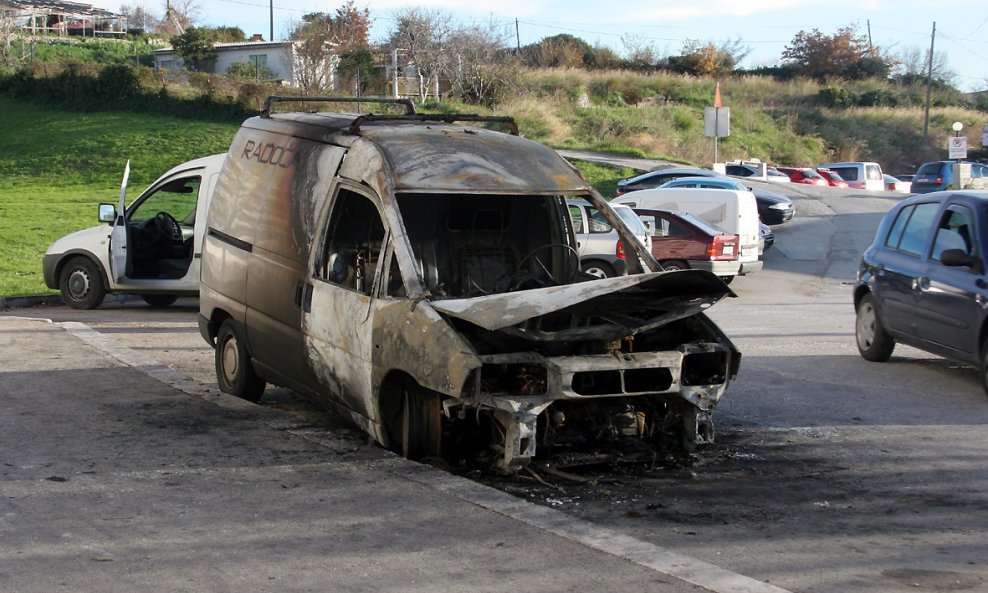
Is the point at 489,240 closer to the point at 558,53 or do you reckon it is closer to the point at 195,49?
the point at 195,49

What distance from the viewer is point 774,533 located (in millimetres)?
5930

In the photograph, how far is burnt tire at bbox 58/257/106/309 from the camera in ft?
53.5

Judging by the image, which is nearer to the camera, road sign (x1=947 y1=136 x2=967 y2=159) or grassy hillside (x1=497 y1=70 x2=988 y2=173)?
road sign (x1=947 y1=136 x2=967 y2=159)

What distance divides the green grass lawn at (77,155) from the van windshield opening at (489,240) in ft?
67.1

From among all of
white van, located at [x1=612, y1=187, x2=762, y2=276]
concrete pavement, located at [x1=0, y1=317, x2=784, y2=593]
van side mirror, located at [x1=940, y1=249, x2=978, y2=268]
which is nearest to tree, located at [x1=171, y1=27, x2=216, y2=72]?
white van, located at [x1=612, y1=187, x2=762, y2=276]

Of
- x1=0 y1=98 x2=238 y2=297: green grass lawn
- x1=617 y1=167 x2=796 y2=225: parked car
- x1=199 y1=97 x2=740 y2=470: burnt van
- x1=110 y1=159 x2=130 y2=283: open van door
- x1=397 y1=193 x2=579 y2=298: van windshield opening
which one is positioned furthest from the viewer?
x1=0 y1=98 x2=238 y2=297: green grass lawn

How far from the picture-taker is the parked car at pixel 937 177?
4019 cm

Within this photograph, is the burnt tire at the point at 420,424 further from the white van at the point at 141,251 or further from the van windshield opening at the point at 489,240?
the white van at the point at 141,251

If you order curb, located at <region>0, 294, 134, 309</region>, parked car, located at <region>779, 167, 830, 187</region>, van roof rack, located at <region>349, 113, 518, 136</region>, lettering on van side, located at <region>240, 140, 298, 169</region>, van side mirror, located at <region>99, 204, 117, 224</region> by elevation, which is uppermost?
van roof rack, located at <region>349, 113, 518, 136</region>

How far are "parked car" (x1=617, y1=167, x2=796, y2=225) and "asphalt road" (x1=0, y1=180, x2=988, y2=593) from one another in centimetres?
1617

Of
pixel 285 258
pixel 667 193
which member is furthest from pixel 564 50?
pixel 285 258

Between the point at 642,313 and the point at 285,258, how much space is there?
2608mm

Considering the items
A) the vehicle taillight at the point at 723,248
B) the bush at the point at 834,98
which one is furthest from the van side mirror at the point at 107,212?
the bush at the point at 834,98

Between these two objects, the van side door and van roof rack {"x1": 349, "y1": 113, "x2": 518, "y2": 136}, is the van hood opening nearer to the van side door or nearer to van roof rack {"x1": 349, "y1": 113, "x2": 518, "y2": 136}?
the van side door
